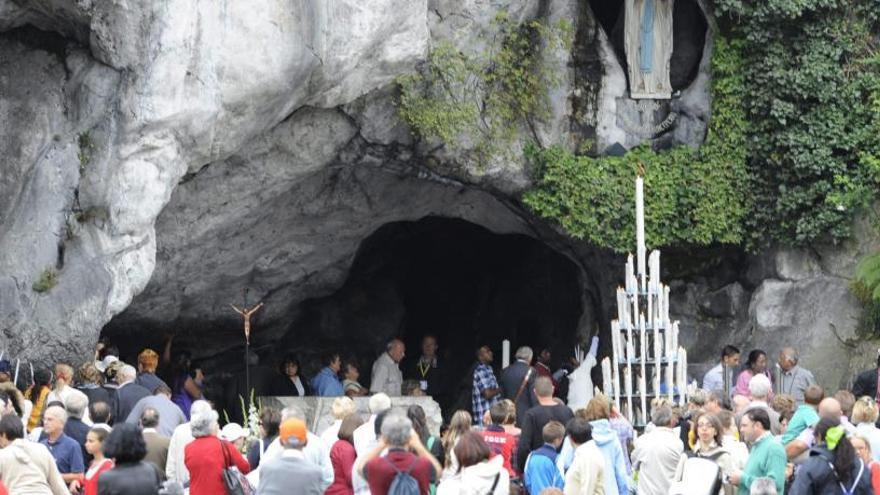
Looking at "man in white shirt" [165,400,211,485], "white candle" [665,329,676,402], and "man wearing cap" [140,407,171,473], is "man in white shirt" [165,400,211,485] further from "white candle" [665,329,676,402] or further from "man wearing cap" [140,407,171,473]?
"white candle" [665,329,676,402]

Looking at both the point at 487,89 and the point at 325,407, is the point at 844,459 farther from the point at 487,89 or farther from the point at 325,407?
the point at 487,89

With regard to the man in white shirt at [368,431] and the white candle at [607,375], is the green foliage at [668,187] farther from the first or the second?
the man in white shirt at [368,431]

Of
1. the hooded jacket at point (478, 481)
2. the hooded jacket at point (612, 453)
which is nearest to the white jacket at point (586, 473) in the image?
the hooded jacket at point (612, 453)

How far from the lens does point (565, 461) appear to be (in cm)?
1656

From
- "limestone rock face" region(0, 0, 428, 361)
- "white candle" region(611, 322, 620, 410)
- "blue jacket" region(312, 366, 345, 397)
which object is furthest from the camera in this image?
"blue jacket" region(312, 366, 345, 397)

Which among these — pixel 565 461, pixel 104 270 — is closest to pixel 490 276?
pixel 104 270

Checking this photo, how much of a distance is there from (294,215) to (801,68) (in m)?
5.82

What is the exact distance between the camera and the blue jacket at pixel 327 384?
23.4m

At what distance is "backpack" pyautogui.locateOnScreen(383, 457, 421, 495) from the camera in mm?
14328

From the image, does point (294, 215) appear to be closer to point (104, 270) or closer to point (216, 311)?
point (216, 311)

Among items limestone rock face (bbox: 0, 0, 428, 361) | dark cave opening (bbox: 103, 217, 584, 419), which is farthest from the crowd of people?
dark cave opening (bbox: 103, 217, 584, 419)

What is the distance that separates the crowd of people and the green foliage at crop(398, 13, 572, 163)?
4916 mm

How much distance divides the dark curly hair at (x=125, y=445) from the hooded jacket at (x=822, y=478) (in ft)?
14.6

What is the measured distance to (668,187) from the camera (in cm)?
2422
